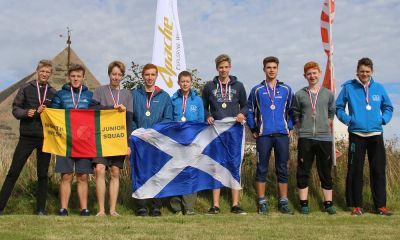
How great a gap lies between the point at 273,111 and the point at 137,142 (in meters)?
2.05

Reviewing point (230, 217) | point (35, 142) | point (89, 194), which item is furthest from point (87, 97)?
point (230, 217)

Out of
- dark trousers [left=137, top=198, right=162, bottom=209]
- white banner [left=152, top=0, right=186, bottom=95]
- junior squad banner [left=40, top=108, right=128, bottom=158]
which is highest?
white banner [left=152, top=0, right=186, bottom=95]

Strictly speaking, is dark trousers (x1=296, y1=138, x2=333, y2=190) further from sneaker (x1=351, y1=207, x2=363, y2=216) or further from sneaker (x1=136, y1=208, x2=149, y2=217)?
sneaker (x1=136, y1=208, x2=149, y2=217)

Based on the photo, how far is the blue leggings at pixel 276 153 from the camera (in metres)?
7.23

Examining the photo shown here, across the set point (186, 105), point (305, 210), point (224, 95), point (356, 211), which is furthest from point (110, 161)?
point (356, 211)

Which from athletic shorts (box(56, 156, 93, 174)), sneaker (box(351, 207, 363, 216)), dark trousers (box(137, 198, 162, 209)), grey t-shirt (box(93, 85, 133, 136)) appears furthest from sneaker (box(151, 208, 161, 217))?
sneaker (box(351, 207, 363, 216))

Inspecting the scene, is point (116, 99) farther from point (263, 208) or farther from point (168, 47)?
point (168, 47)

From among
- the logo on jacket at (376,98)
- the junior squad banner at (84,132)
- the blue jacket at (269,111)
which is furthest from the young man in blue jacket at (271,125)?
the junior squad banner at (84,132)

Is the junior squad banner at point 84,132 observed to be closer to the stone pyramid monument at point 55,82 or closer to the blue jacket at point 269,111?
the blue jacket at point 269,111

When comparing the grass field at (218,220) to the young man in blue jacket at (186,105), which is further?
the young man in blue jacket at (186,105)

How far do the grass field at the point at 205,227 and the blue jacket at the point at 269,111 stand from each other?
1.29 m

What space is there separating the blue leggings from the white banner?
4.53 m

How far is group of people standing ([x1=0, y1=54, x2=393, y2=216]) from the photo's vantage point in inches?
277

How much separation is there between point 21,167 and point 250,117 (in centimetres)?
342
